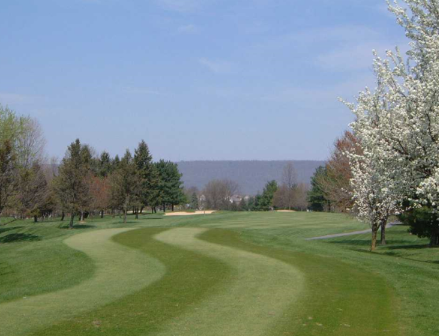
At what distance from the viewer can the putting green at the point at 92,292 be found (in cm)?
1023

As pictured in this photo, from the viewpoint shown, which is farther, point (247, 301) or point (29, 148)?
point (29, 148)

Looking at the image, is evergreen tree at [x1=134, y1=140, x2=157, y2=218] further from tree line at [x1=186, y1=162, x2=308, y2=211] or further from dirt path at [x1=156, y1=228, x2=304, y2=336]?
dirt path at [x1=156, y1=228, x2=304, y2=336]

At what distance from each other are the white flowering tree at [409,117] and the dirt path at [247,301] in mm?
5391

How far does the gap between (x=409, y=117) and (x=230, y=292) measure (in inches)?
384

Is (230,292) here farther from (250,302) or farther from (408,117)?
(408,117)

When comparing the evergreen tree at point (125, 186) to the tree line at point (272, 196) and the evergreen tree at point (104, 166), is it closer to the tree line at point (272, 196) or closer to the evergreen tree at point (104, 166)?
the evergreen tree at point (104, 166)

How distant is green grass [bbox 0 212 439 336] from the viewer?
9680mm

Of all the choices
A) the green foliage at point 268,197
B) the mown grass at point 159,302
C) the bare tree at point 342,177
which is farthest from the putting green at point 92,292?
the green foliage at point 268,197

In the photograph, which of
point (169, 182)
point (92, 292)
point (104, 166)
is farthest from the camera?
point (169, 182)

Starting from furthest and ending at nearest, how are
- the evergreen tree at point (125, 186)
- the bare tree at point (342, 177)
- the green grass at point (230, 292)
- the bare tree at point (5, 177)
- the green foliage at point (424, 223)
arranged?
the evergreen tree at point (125, 186), the bare tree at point (342, 177), the bare tree at point (5, 177), the green foliage at point (424, 223), the green grass at point (230, 292)

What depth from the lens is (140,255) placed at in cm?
2030

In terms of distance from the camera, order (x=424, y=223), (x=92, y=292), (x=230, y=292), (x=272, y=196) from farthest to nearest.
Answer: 1. (x=272, y=196)
2. (x=424, y=223)
3. (x=92, y=292)
4. (x=230, y=292)

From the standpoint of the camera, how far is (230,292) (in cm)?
1277

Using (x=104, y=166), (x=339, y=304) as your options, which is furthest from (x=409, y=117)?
(x=104, y=166)
